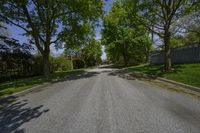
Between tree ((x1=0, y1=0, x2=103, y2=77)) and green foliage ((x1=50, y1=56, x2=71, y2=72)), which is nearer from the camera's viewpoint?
tree ((x1=0, y1=0, x2=103, y2=77))

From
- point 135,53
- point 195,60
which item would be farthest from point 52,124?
point 135,53

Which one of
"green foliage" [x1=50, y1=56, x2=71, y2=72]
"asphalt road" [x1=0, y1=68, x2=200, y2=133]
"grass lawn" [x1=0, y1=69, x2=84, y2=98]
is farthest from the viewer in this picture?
"green foliage" [x1=50, y1=56, x2=71, y2=72]

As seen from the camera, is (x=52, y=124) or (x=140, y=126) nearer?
(x=140, y=126)

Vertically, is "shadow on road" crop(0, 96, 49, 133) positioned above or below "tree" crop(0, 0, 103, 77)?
below

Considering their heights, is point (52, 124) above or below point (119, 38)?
below

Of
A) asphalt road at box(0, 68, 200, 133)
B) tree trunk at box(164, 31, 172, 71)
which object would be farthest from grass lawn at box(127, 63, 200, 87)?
asphalt road at box(0, 68, 200, 133)

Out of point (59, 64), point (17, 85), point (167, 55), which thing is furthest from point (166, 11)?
point (59, 64)

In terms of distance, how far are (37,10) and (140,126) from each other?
17489mm

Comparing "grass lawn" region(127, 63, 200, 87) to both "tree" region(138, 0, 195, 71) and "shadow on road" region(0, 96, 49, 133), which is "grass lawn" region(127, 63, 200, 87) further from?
"shadow on road" region(0, 96, 49, 133)

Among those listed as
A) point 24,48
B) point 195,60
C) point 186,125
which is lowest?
point 186,125

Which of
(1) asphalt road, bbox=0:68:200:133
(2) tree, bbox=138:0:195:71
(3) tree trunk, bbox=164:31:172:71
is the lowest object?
(1) asphalt road, bbox=0:68:200:133

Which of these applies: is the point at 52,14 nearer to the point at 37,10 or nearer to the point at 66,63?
the point at 37,10

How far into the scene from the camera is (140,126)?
476 cm

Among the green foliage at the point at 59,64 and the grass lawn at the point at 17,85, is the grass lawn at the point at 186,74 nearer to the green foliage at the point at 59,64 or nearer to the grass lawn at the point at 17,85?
the grass lawn at the point at 17,85
